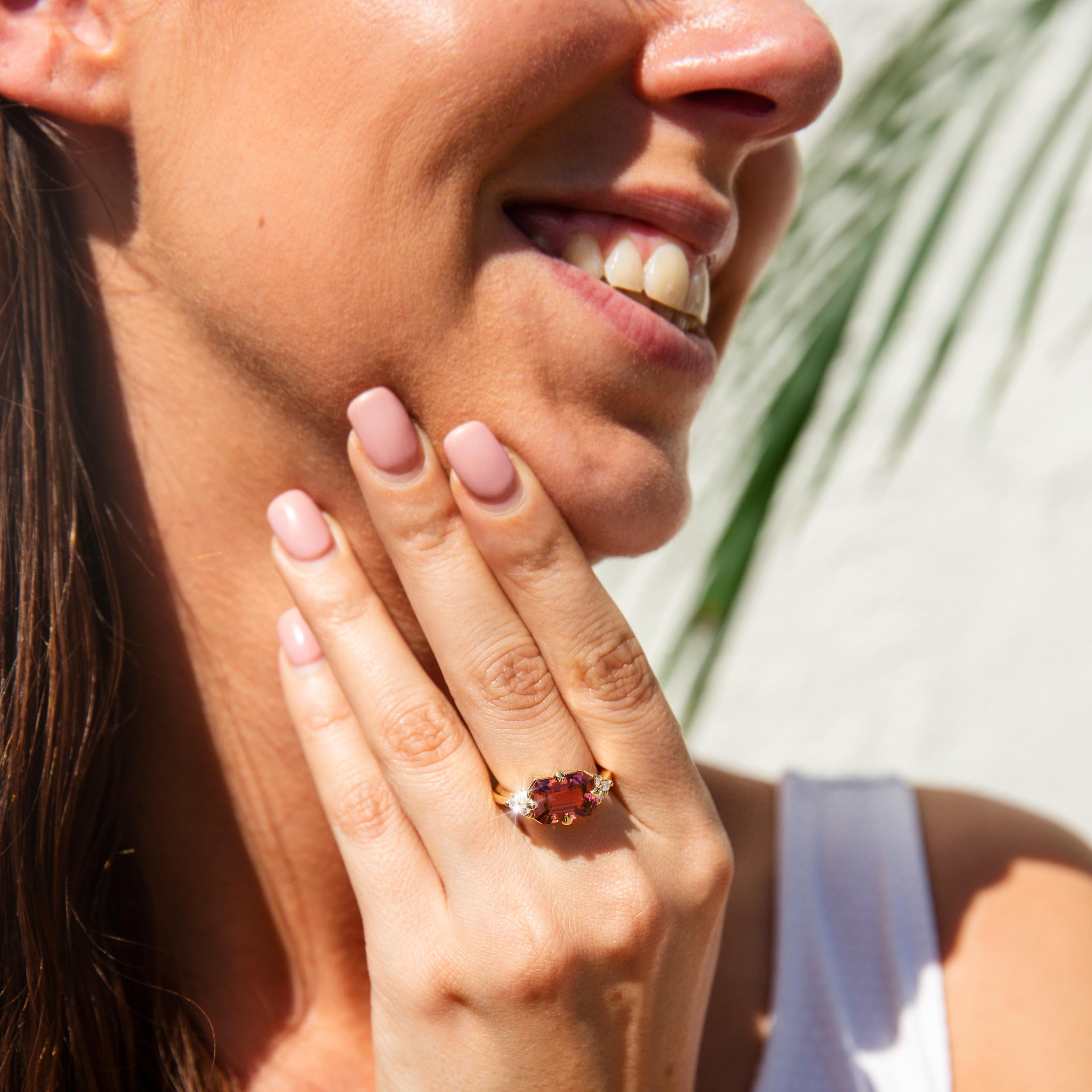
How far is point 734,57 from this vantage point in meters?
1.16

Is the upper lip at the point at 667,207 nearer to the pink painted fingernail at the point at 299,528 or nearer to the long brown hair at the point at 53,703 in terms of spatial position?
the pink painted fingernail at the point at 299,528

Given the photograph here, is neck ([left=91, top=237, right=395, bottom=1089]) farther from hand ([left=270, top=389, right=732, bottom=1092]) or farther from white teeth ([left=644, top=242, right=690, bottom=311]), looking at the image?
white teeth ([left=644, top=242, right=690, bottom=311])

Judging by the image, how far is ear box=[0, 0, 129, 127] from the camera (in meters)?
1.16

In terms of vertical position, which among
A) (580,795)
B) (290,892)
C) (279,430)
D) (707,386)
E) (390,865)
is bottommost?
(290,892)

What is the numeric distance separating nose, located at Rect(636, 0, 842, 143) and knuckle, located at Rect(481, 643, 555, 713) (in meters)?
0.72

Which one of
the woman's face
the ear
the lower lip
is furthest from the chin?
the ear

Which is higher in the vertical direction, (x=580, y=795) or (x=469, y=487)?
(x=469, y=487)

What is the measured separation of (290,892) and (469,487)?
716 mm

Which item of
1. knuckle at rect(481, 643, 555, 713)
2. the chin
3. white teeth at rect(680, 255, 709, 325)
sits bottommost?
knuckle at rect(481, 643, 555, 713)

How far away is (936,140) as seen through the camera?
2.07 meters

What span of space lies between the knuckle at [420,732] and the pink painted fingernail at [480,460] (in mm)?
292

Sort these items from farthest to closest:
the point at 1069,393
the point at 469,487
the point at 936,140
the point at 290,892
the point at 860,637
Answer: the point at 860,637 → the point at 1069,393 → the point at 936,140 → the point at 290,892 → the point at 469,487

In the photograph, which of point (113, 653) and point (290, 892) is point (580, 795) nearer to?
point (290, 892)

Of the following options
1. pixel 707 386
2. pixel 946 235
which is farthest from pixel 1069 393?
pixel 707 386
